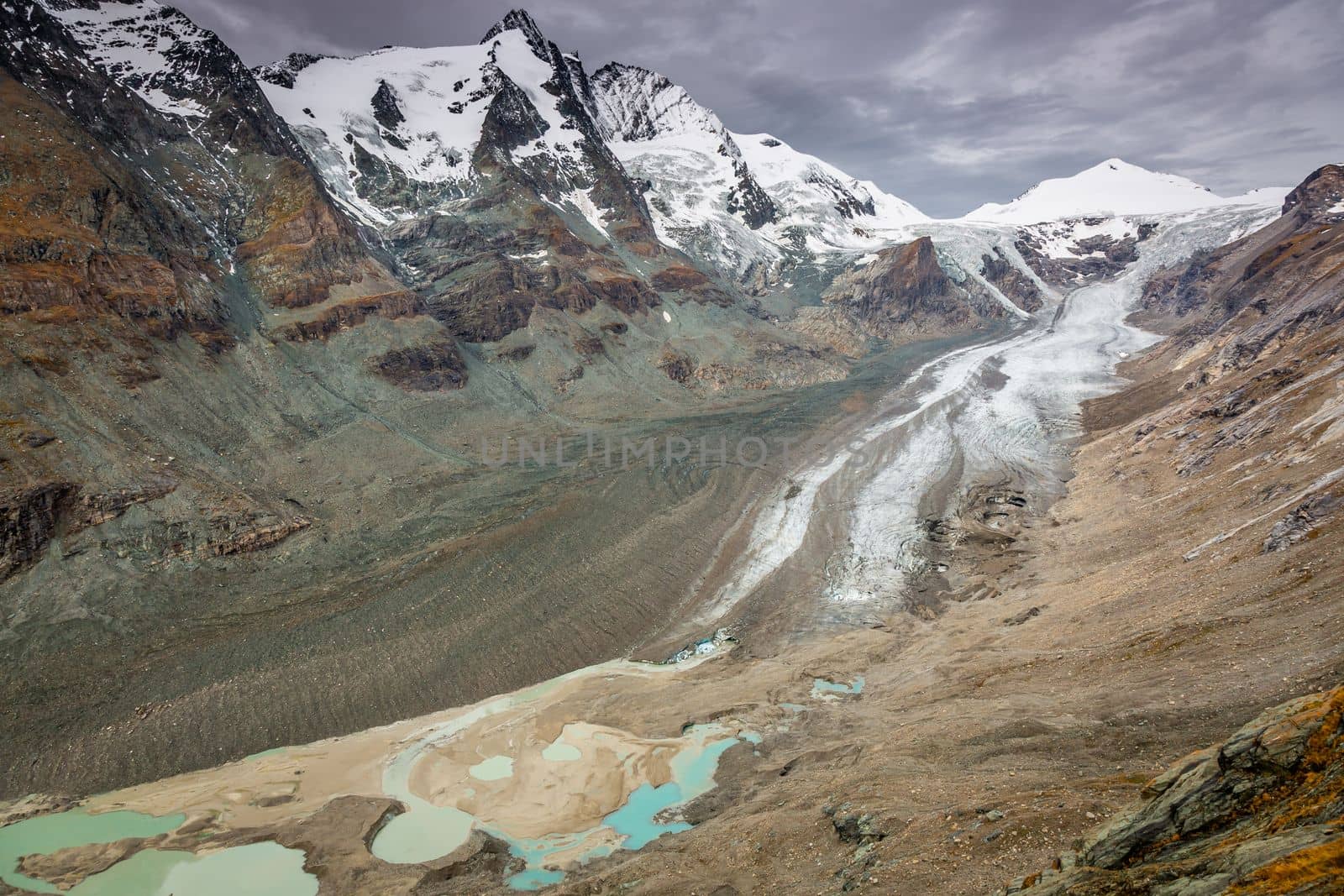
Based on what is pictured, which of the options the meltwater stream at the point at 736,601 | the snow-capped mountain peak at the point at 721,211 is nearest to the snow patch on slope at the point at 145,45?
the meltwater stream at the point at 736,601

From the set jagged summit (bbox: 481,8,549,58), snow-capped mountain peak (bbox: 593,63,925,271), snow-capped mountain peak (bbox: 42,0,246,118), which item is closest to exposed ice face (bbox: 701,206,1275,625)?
snow-capped mountain peak (bbox: 593,63,925,271)

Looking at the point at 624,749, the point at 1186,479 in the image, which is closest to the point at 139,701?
the point at 624,749

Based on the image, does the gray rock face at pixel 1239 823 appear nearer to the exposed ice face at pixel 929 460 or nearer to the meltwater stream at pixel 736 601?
the meltwater stream at pixel 736 601

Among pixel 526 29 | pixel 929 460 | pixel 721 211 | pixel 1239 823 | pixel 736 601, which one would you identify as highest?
pixel 526 29

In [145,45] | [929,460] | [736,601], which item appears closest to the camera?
[736,601]

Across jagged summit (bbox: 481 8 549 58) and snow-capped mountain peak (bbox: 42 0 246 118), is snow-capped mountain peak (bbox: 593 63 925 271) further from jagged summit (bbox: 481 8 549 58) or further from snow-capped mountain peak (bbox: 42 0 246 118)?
snow-capped mountain peak (bbox: 42 0 246 118)

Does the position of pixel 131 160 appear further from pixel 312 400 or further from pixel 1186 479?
pixel 1186 479

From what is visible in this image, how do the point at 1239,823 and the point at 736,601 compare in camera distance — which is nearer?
the point at 1239,823

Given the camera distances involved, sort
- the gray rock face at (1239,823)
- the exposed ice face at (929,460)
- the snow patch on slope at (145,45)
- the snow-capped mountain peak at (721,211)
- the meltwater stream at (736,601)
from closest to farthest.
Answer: the gray rock face at (1239,823) < the meltwater stream at (736,601) < the exposed ice face at (929,460) < the snow patch on slope at (145,45) < the snow-capped mountain peak at (721,211)

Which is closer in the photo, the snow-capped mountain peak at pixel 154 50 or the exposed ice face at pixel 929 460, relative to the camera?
the exposed ice face at pixel 929 460

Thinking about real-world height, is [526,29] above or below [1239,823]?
above

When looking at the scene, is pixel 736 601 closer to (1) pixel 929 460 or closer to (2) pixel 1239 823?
(1) pixel 929 460

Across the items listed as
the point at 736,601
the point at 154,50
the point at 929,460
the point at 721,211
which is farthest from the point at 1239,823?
the point at 721,211
